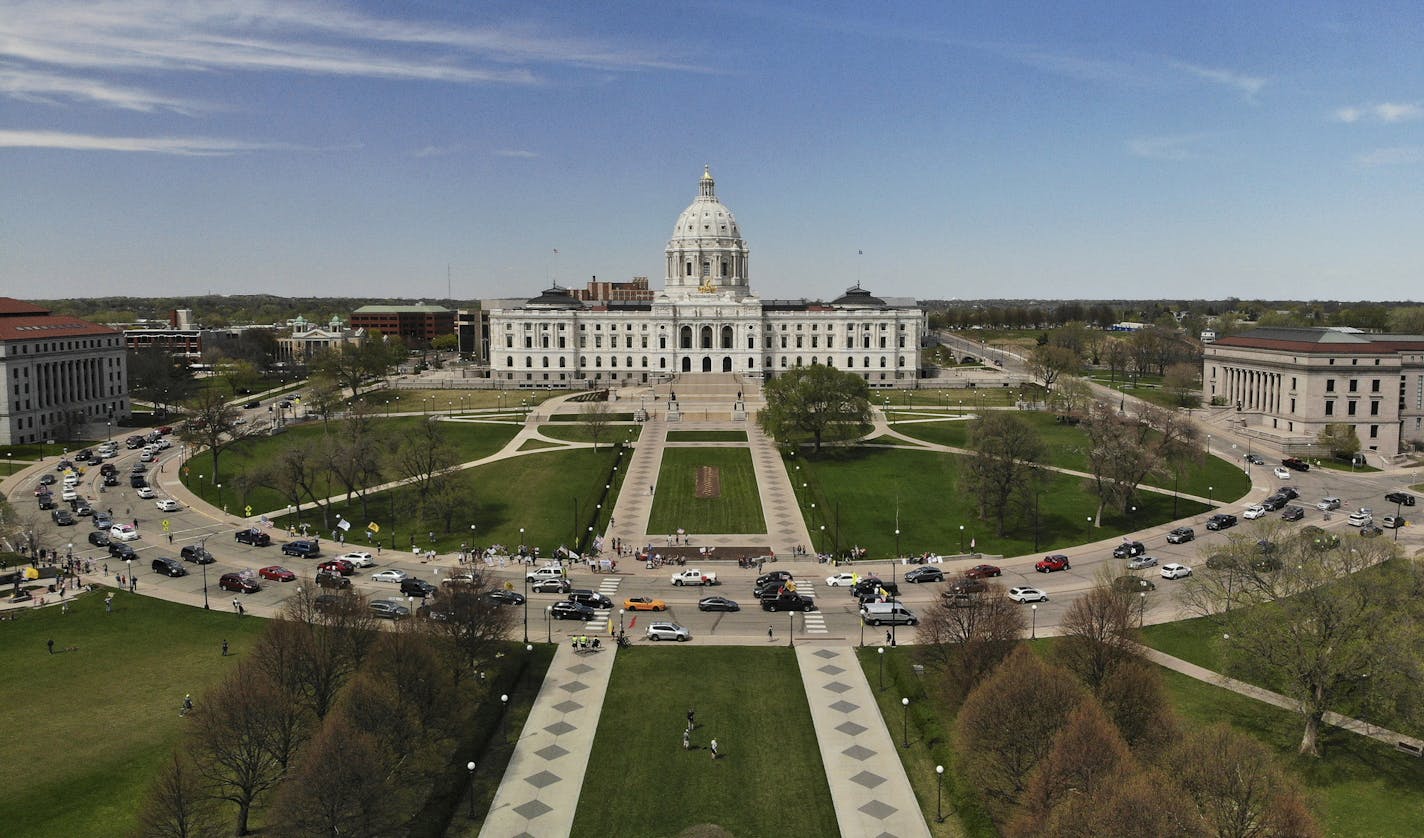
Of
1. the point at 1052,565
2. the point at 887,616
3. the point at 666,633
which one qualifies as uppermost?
the point at 1052,565

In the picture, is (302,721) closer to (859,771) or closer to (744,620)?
(859,771)

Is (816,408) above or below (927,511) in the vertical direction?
above

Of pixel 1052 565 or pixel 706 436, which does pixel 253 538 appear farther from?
pixel 1052 565

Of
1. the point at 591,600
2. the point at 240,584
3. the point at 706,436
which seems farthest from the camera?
the point at 706,436

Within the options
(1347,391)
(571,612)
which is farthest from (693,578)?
(1347,391)

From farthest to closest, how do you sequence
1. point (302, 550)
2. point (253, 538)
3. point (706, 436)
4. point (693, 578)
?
point (706, 436) → point (253, 538) → point (302, 550) → point (693, 578)

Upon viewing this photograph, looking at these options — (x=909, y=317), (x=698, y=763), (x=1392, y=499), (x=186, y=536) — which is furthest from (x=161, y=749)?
(x=909, y=317)

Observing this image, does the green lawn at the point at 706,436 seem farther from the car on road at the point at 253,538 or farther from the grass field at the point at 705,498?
the car on road at the point at 253,538
